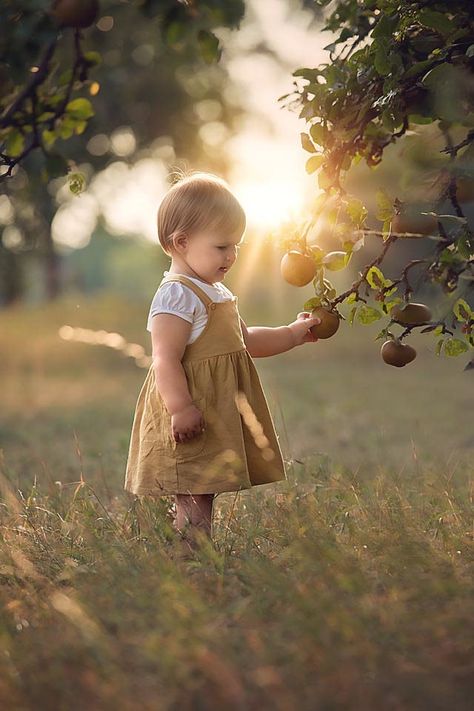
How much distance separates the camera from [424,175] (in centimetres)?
315

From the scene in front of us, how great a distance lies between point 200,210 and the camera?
3.69 meters

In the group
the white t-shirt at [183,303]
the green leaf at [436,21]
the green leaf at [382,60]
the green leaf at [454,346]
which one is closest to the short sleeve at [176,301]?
the white t-shirt at [183,303]

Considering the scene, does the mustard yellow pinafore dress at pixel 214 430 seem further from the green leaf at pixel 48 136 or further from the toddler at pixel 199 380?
the green leaf at pixel 48 136

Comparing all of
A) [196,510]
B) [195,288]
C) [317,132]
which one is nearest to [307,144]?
[317,132]

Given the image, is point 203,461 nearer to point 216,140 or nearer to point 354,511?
point 354,511

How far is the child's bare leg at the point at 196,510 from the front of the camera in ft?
12.1

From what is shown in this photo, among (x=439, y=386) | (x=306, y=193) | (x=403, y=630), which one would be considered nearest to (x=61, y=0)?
(x=306, y=193)

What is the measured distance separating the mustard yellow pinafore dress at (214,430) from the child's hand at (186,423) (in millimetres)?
64

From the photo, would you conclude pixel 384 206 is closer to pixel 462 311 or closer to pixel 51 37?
pixel 462 311

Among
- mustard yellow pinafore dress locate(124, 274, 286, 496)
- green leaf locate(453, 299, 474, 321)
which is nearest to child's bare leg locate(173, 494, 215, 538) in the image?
mustard yellow pinafore dress locate(124, 274, 286, 496)

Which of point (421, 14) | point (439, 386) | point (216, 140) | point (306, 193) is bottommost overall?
point (439, 386)

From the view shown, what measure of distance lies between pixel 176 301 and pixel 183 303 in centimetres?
3

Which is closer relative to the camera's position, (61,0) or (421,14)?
(61,0)

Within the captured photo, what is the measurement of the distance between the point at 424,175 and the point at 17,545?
2105mm
